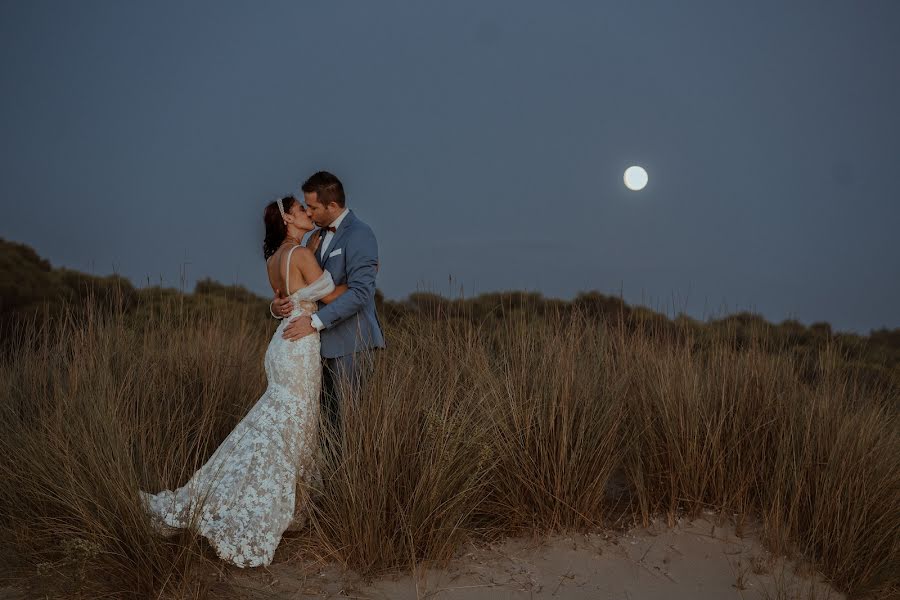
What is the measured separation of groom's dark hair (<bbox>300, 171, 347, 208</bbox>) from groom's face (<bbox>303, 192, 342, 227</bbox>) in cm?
2

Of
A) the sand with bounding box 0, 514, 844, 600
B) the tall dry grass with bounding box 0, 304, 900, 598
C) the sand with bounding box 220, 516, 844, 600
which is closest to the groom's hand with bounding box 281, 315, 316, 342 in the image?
the tall dry grass with bounding box 0, 304, 900, 598

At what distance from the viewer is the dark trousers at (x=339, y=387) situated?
507 centimetres

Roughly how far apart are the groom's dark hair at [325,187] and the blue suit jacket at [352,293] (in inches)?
7.5

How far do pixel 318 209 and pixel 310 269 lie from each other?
1.68ft

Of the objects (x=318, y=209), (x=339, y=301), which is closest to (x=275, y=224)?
(x=318, y=209)

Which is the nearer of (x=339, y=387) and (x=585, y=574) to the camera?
(x=585, y=574)

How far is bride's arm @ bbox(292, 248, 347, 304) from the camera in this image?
563 cm

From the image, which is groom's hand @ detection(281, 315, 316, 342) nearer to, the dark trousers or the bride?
the bride

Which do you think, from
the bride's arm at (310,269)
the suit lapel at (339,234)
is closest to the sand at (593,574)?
the bride's arm at (310,269)

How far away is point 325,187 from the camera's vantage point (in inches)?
230

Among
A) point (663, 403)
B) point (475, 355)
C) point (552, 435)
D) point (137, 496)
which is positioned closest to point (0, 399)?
point (137, 496)

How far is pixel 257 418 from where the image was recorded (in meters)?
5.38

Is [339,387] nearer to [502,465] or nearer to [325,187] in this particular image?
[502,465]

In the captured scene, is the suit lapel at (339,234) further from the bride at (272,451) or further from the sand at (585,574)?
the sand at (585,574)
